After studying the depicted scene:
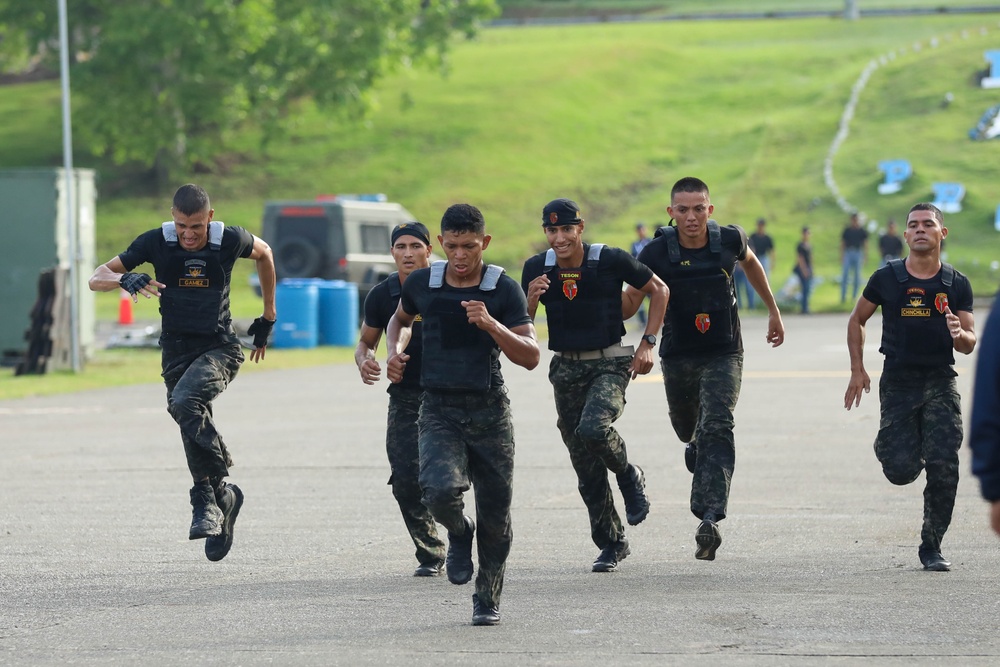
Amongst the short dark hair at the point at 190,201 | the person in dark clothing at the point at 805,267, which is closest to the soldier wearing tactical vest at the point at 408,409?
the short dark hair at the point at 190,201

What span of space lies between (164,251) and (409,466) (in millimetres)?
1770

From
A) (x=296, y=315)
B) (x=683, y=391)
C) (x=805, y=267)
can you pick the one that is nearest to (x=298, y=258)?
(x=296, y=315)

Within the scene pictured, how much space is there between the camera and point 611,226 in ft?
164

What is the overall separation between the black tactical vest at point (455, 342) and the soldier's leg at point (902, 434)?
8.37ft

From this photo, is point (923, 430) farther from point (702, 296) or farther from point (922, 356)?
point (702, 296)

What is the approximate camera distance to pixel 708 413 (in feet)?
29.5

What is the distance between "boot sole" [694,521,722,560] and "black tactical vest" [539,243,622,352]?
1101mm

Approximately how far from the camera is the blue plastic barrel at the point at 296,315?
88.1ft

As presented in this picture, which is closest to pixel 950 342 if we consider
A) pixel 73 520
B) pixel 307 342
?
pixel 73 520

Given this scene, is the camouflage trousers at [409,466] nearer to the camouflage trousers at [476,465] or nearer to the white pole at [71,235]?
the camouflage trousers at [476,465]

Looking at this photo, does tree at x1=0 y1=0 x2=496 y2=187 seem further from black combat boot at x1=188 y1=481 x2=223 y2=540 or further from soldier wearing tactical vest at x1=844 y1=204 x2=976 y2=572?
soldier wearing tactical vest at x1=844 y1=204 x2=976 y2=572

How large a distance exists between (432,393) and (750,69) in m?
64.8

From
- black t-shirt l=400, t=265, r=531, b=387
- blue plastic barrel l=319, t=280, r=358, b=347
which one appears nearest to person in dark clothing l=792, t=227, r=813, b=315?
blue plastic barrel l=319, t=280, r=358, b=347

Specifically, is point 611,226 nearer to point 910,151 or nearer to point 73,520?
point 910,151
